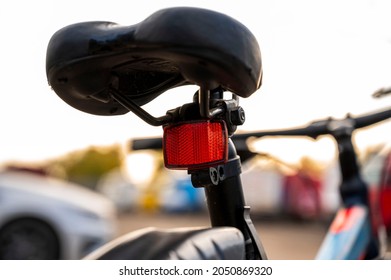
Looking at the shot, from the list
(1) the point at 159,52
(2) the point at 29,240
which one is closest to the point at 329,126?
(1) the point at 159,52

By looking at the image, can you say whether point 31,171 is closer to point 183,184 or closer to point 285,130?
point 285,130

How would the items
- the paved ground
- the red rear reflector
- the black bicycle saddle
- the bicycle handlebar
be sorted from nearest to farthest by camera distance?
the black bicycle saddle, the red rear reflector, the bicycle handlebar, the paved ground

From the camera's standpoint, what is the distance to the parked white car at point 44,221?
213 inches

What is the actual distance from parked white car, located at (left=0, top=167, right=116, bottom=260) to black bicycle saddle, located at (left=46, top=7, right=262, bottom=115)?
4514 mm

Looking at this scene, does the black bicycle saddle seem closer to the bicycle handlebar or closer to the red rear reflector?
the red rear reflector

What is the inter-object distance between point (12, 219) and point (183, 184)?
10.2 meters

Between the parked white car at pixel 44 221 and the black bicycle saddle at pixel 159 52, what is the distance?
451 cm

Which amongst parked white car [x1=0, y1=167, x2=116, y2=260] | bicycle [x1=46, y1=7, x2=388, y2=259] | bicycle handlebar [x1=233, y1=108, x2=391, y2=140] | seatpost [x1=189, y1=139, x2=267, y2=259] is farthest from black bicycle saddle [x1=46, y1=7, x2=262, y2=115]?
parked white car [x1=0, y1=167, x2=116, y2=260]

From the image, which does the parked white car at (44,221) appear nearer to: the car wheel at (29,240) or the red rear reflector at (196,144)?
the car wheel at (29,240)

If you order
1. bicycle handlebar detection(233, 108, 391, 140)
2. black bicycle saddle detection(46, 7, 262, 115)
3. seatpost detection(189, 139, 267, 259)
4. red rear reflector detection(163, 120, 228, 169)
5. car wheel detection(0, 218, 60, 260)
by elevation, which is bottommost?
car wheel detection(0, 218, 60, 260)

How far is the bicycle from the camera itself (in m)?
0.89

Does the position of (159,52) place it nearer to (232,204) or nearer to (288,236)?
(232,204)

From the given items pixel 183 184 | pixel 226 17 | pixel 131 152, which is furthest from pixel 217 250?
pixel 183 184

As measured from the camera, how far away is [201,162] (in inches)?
42.9
